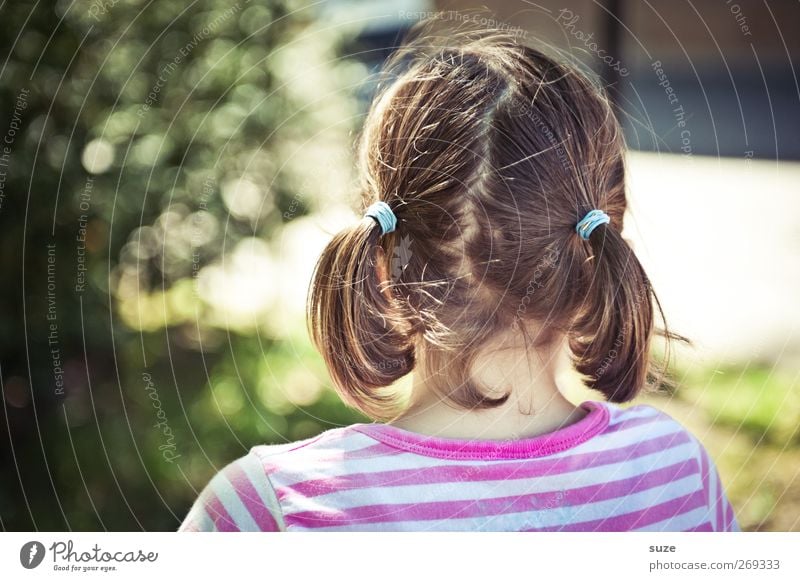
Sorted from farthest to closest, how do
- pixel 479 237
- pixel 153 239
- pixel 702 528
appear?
pixel 153 239
pixel 702 528
pixel 479 237

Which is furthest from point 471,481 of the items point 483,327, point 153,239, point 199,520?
point 153,239

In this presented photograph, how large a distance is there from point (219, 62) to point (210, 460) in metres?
0.47

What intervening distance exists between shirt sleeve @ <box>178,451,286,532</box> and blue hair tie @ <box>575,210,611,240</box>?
11.8 inches

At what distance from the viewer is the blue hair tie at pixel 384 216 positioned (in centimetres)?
65

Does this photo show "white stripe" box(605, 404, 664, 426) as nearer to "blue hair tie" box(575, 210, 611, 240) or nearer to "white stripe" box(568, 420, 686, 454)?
"white stripe" box(568, 420, 686, 454)

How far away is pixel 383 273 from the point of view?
27.2 inches

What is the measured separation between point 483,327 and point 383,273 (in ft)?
0.30

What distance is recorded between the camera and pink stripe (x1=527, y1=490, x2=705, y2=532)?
718 millimetres

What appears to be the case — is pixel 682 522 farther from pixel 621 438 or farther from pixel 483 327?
pixel 483 327

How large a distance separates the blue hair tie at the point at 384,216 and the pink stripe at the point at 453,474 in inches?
7.2

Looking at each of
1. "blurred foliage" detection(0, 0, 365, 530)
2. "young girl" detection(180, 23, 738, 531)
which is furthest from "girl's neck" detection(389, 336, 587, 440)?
"blurred foliage" detection(0, 0, 365, 530)
